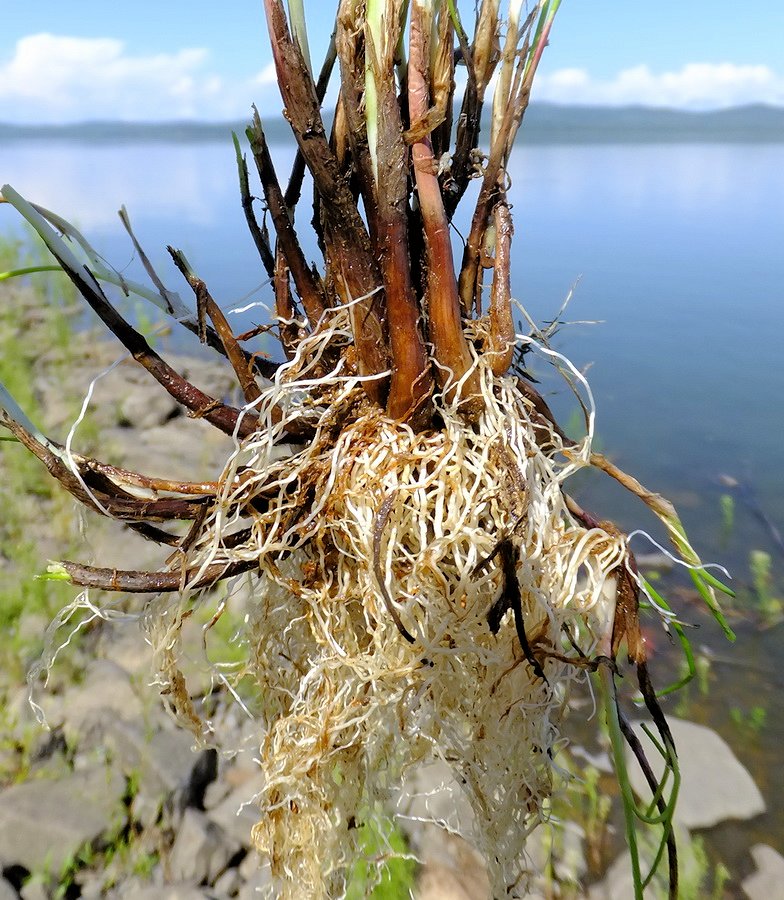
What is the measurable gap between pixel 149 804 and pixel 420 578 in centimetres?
110

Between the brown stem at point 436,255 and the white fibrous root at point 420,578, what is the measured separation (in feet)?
0.07

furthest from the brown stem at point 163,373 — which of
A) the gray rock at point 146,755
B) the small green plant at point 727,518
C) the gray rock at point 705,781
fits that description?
the small green plant at point 727,518

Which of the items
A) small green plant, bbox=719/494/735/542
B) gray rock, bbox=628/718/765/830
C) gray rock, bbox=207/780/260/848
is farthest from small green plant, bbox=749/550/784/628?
gray rock, bbox=207/780/260/848

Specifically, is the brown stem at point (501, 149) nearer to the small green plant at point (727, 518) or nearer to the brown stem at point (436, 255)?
the brown stem at point (436, 255)

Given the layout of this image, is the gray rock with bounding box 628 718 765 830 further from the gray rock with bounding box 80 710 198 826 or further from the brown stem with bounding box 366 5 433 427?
the brown stem with bounding box 366 5 433 427

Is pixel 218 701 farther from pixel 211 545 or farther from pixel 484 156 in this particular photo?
pixel 484 156

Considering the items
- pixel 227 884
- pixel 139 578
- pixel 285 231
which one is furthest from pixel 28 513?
pixel 285 231

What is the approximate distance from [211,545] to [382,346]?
246 mm

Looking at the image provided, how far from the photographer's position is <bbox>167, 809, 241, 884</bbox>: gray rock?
1315mm

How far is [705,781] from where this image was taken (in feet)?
5.44

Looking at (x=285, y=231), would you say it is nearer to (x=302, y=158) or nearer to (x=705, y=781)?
(x=302, y=158)

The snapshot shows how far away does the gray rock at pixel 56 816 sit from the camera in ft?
4.21

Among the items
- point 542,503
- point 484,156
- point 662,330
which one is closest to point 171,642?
point 542,503

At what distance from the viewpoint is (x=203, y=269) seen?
5867 millimetres
